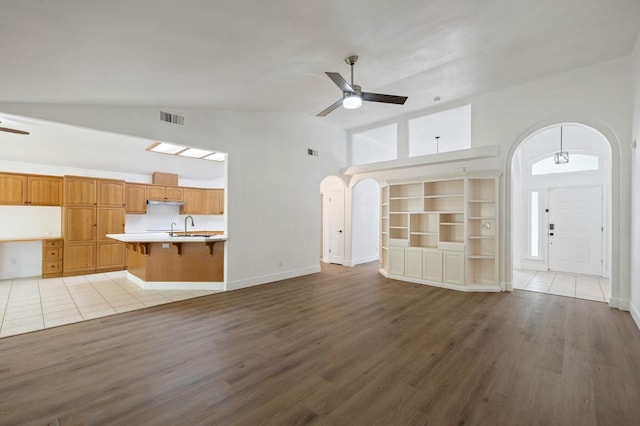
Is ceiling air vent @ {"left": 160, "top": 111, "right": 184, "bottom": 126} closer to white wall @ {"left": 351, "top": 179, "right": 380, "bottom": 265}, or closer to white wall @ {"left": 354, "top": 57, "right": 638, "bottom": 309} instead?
white wall @ {"left": 351, "top": 179, "right": 380, "bottom": 265}

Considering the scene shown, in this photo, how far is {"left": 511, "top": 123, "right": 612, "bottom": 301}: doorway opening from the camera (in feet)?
20.7

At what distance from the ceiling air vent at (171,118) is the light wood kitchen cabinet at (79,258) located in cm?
443

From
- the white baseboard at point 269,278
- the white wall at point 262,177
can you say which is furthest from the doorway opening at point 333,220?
the white baseboard at point 269,278

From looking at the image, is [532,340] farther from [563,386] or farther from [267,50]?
[267,50]

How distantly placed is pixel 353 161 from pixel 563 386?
21.0 ft

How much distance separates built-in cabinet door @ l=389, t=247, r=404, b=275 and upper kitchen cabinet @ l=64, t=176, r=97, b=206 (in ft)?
24.0

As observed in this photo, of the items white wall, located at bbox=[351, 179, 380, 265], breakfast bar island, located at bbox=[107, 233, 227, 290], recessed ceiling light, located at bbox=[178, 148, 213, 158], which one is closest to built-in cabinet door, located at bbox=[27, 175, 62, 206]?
breakfast bar island, located at bbox=[107, 233, 227, 290]

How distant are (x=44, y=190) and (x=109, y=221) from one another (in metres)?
1.41

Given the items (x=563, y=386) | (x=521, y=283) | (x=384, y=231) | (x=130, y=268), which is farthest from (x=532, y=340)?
(x=130, y=268)

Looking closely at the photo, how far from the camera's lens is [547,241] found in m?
7.03

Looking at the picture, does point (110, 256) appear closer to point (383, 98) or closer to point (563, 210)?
point (383, 98)

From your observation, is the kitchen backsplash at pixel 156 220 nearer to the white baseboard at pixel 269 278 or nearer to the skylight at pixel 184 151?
the skylight at pixel 184 151

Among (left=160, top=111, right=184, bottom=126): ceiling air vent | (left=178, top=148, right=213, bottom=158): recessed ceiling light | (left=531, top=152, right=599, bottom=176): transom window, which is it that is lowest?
(left=531, top=152, right=599, bottom=176): transom window

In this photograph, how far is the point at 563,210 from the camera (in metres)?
6.84
